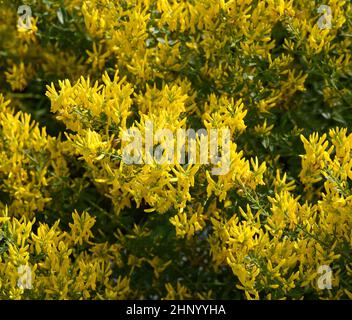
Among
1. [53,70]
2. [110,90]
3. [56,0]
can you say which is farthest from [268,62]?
[53,70]

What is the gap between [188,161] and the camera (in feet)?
9.14

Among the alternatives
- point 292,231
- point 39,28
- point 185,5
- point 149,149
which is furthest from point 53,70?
point 292,231

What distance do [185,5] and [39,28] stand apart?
1.01m

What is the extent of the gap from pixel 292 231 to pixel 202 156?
17.6 inches

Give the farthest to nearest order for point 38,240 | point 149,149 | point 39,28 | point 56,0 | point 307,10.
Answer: point 39,28 < point 56,0 < point 307,10 < point 38,240 < point 149,149

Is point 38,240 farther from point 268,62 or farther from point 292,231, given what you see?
point 268,62

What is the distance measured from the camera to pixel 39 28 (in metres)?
4.03

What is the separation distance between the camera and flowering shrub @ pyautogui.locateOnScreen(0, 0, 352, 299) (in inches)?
108

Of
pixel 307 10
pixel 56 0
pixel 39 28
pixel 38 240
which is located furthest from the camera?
pixel 39 28

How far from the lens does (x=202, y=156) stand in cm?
274

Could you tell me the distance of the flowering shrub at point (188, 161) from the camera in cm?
274

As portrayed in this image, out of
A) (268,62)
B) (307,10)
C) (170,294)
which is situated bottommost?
(170,294)

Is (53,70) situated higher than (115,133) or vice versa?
(53,70)

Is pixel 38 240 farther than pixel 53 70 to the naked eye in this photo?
No
